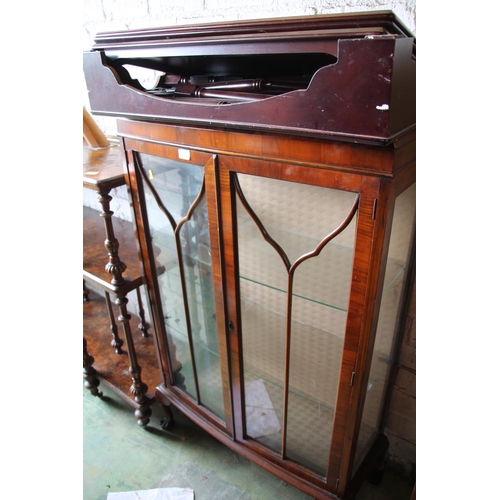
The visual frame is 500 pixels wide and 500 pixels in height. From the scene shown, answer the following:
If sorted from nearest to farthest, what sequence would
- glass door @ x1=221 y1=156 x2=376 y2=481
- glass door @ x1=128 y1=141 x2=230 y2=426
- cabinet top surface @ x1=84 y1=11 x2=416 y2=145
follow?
cabinet top surface @ x1=84 y1=11 x2=416 y2=145 → glass door @ x1=221 y1=156 x2=376 y2=481 → glass door @ x1=128 y1=141 x2=230 y2=426

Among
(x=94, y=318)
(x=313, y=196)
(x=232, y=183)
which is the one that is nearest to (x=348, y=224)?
(x=313, y=196)

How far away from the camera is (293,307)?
2.84ft

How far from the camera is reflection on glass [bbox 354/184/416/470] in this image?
0.76 meters

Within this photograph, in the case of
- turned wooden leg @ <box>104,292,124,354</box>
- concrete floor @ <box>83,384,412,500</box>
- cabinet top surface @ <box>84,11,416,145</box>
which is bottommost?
concrete floor @ <box>83,384,412,500</box>

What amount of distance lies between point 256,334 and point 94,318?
3.97 ft

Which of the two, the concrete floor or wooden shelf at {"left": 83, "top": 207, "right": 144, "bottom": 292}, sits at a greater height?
wooden shelf at {"left": 83, "top": 207, "right": 144, "bottom": 292}

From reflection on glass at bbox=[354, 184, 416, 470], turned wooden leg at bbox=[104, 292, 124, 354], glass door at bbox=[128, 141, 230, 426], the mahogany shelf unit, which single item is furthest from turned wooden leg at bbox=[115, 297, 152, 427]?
reflection on glass at bbox=[354, 184, 416, 470]

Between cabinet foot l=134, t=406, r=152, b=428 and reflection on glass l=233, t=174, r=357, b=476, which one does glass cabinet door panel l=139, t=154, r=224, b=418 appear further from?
cabinet foot l=134, t=406, r=152, b=428

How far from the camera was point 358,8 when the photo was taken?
2.85ft

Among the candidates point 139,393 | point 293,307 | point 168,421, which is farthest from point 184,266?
point 168,421

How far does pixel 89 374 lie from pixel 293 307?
1090 millimetres

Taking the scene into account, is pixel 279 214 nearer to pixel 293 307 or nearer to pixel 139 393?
pixel 293 307

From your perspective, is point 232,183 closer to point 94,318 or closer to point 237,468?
point 237,468

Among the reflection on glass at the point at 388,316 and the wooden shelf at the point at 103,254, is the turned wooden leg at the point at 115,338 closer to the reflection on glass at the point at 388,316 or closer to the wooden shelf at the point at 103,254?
the wooden shelf at the point at 103,254
